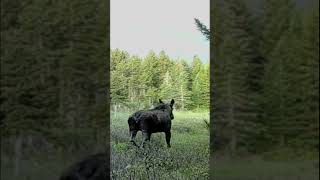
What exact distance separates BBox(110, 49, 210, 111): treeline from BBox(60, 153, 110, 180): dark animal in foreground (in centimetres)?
34

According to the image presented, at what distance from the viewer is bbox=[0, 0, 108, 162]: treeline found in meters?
3.16

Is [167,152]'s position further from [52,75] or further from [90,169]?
[52,75]

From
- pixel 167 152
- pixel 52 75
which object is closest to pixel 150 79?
pixel 167 152

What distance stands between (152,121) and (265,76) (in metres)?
0.79

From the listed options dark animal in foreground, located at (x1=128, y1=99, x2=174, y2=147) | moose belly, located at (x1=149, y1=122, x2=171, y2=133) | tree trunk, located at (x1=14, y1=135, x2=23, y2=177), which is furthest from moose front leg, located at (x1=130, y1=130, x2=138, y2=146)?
tree trunk, located at (x1=14, y1=135, x2=23, y2=177)

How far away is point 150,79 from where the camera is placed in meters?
3.28

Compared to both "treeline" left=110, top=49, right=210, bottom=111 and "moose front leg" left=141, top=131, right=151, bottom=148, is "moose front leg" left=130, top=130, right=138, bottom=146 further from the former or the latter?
"treeline" left=110, top=49, right=210, bottom=111

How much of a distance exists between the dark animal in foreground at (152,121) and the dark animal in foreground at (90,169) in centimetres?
23

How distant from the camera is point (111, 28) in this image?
10.7ft

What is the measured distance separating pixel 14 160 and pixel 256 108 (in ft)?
5.03

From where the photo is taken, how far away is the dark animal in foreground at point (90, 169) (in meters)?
3.24

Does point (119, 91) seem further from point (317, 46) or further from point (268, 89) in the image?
point (317, 46)

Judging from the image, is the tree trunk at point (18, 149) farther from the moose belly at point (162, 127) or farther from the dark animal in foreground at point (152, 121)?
the moose belly at point (162, 127)

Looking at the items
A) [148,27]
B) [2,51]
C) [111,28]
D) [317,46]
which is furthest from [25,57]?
[317,46]
